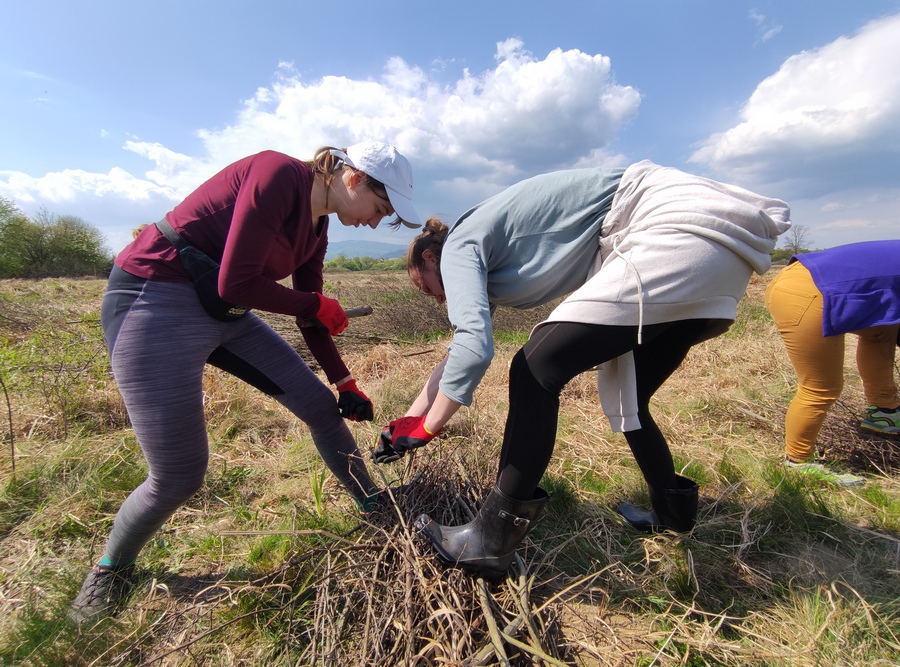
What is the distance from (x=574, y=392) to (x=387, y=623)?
2765 millimetres

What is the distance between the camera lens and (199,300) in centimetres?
145

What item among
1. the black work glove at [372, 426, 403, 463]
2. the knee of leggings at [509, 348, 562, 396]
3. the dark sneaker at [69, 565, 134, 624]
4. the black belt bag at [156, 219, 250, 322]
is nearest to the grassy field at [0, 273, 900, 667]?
the dark sneaker at [69, 565, 134, 624]

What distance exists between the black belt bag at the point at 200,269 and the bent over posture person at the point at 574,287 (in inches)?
29.4

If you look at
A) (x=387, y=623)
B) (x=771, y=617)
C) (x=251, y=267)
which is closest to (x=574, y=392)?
(x=771, y=617)

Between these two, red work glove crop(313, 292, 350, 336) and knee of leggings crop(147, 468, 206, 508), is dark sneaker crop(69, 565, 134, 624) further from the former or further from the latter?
red work glove crop(313, 292, 350, 336)

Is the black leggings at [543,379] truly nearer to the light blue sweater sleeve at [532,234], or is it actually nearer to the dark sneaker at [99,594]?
the light blue sweater sleeve at [532,234]

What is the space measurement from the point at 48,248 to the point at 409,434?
3678 centimetres

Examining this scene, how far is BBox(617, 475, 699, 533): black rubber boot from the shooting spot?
1722 mm

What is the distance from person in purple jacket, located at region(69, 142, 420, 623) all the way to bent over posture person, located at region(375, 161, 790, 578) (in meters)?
0.46

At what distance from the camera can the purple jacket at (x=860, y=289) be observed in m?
1.92

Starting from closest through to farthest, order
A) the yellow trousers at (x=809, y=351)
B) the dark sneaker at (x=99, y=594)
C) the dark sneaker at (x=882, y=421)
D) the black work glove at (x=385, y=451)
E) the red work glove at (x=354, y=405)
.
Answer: the dark sneaker at (x=99, y=594) < the black work glove at (x=385, y=451) < the red work glove at (x=354, y=405) < the yellow trousers at (x=809, y=351) < the dark sneaker at (x=882, y=421)

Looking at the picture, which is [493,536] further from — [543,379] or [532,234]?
[532,234]

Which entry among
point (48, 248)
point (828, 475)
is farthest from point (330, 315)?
point (48, 248)

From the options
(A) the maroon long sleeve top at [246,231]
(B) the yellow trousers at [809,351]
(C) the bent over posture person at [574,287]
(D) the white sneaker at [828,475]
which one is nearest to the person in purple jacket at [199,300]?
(A) the maroon long sleeve top at [246,231]
